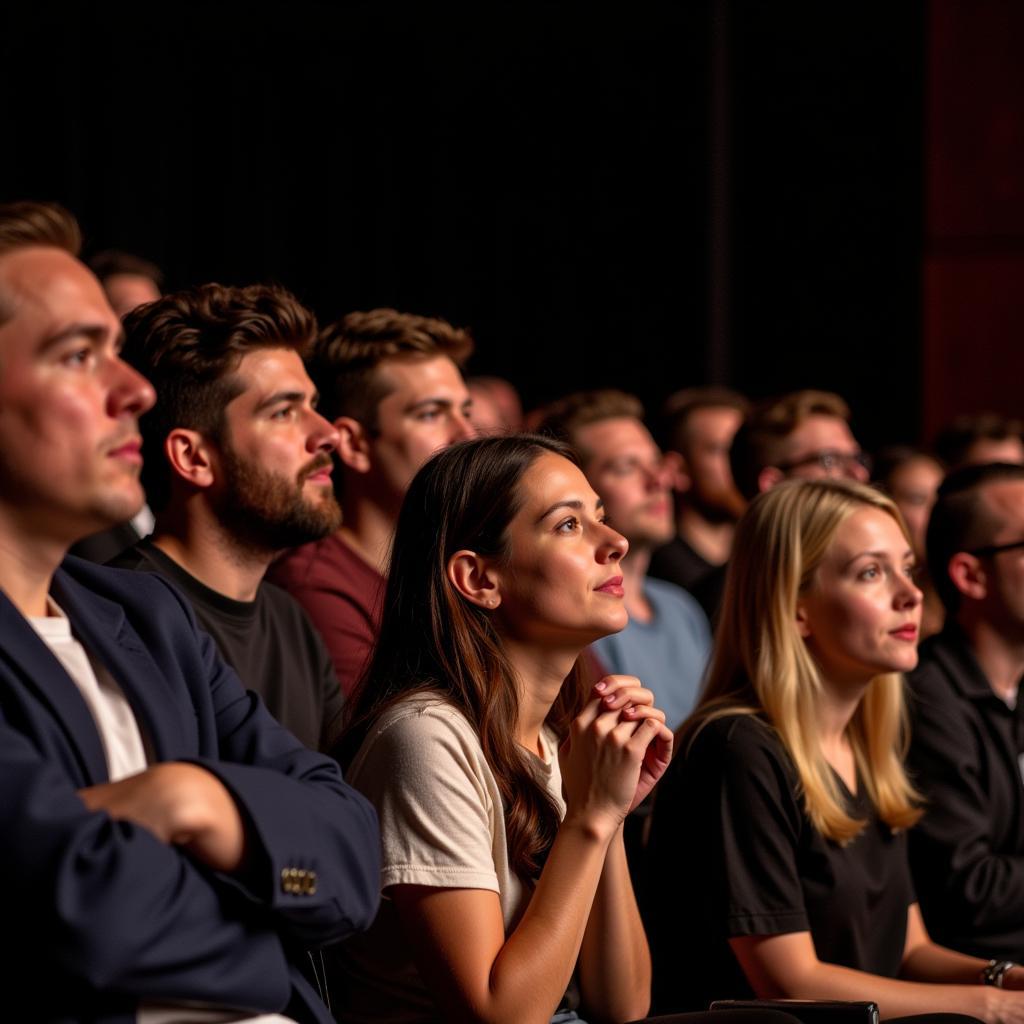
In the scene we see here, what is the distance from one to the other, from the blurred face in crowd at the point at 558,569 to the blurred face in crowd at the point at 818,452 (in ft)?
6.53

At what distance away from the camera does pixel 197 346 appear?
7.89 ft

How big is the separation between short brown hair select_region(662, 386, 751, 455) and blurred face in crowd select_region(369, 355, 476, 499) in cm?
194

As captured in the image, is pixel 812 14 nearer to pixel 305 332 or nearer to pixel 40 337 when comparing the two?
Result: pixel 305 332

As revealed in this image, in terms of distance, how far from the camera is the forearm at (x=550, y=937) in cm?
167

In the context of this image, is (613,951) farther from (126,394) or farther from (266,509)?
(126,394)

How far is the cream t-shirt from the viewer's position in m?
1.74

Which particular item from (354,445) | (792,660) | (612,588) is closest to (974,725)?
(792,660)

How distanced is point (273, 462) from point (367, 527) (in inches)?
26.6

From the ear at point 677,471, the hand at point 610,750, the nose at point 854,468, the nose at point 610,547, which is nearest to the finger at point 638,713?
the hand at point 610,750

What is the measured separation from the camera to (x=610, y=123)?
19.9ft

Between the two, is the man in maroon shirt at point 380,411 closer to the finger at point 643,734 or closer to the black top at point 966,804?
the black top at point 966,804

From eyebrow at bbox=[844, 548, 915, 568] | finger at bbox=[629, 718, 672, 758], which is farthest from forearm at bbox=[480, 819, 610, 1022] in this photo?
eyebrow at bbox=[844, 548, 915, 568]

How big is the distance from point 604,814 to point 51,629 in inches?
26.2

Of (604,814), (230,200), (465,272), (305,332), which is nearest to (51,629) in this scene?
(604,814)
